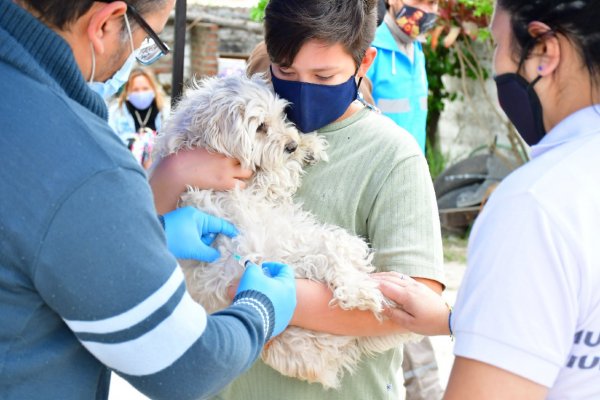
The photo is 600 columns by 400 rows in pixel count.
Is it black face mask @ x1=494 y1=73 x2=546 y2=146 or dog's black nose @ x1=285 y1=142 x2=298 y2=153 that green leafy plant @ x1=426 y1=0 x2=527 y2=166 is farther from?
black face mask @ x1=494 y1=73 x2=546 y2=146

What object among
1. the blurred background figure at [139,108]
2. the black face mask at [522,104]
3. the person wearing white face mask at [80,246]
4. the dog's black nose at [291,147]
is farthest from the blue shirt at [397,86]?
the blurred background figure at [139,108]

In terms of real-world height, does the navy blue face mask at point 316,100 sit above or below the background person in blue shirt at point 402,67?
above

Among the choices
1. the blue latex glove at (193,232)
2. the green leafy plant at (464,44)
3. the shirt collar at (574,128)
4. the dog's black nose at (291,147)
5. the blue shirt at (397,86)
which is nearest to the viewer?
the shirt collar at (574,128)

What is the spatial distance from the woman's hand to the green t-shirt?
279mm

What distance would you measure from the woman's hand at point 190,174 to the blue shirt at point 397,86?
9.74ft

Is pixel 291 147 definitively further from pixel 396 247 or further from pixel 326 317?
pixel 326 317

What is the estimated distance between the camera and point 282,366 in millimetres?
2244

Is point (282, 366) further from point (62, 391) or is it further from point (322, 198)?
point (62, 391)

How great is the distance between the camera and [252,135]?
260 centimetres

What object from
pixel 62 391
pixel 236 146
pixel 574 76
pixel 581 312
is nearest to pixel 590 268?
pixel 581 312

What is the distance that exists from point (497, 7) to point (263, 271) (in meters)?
0.97

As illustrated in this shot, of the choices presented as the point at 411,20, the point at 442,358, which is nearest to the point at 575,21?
the point at 411,20

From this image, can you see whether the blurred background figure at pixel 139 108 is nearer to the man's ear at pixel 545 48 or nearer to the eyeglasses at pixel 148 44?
the eyeglasses at pixel 148 44

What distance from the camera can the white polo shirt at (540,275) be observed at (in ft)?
4.44
